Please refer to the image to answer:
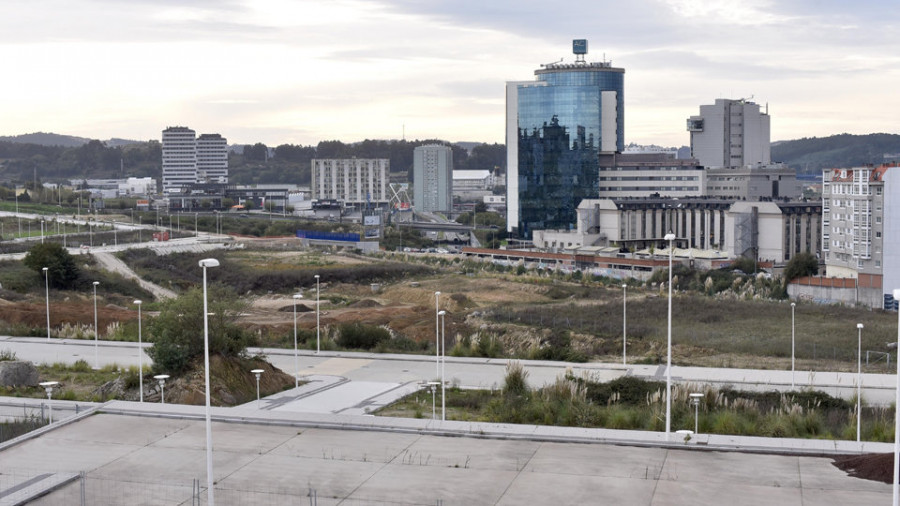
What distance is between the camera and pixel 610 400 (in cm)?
2877

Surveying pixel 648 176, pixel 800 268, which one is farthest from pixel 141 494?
pixel 648 176

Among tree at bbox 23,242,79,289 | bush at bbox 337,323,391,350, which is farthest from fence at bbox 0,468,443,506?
tree at bbox 23,242,79,289

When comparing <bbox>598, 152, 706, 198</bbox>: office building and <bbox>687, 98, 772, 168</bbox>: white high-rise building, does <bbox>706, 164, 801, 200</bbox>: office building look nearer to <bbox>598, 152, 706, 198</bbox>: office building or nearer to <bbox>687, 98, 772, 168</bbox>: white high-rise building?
<bbox>598, 152, 706, 198</bbox>: office building

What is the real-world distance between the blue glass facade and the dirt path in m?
44.0

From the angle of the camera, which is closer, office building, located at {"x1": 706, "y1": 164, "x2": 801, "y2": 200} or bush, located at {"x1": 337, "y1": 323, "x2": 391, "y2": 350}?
bush, located at {"x1": 337, "y1": 323, "x2": 391, "y2": 350}

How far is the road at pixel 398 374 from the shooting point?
98.2 feet

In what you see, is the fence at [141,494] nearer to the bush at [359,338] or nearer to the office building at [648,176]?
the bush at [359,338]

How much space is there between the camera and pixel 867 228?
221ft

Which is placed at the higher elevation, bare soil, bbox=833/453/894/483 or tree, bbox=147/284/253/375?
tree, bbox=147/284/253/375

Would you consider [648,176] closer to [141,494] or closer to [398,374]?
[398,374]

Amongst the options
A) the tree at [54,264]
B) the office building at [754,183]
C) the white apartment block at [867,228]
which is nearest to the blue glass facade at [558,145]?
the office building at [754,183]

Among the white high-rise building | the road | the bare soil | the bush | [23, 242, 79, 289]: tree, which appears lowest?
the road

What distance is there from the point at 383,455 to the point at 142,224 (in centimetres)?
11628

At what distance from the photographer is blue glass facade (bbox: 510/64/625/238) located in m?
110
